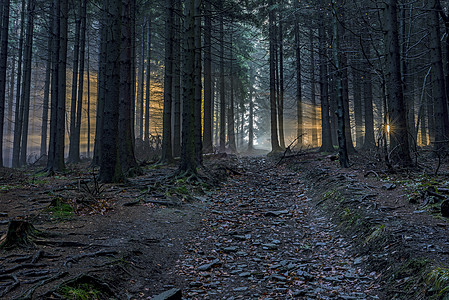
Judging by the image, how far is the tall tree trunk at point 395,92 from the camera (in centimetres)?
970

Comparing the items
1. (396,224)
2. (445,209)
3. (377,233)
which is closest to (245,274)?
(377,233)

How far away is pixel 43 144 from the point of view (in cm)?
3052

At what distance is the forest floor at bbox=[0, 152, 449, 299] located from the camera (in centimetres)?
407

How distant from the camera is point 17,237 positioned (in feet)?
15.5

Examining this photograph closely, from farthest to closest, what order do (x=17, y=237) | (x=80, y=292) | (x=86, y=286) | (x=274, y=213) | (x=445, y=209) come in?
(x=274, y=213) < (x=445, y=209) < (x=17, y=237) < (x=86, y=286) < (x=80, y=292)

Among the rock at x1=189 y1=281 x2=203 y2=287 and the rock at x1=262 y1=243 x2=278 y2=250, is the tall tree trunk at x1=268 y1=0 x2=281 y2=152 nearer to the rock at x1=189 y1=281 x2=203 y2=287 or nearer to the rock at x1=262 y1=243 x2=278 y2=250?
the rock at x1=262 y1=243 x2=278 y2=250

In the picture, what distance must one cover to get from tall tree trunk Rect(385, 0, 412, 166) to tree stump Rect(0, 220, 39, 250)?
9971 millimetres

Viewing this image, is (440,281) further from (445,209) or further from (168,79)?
(168,79)

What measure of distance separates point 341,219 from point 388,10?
7.44 m

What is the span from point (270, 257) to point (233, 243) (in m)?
1.02

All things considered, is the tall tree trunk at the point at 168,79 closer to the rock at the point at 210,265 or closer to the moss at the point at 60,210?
the moss at the point at 60,210

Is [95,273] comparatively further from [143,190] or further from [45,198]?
[143,190]

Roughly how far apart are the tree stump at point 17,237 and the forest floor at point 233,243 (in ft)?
0.28

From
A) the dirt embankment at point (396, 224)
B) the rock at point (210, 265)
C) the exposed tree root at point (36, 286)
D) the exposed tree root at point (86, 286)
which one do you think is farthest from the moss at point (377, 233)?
the exposed tree root at point (36, 286)
